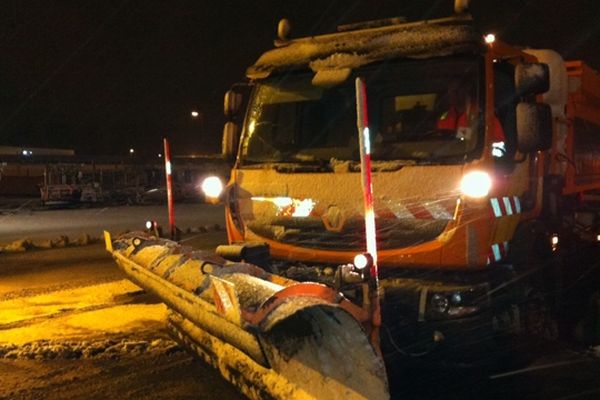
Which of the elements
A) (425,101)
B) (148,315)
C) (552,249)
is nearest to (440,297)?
(425,101)

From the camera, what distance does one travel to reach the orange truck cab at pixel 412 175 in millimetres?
5027

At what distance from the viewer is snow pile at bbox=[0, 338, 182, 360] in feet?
20.3

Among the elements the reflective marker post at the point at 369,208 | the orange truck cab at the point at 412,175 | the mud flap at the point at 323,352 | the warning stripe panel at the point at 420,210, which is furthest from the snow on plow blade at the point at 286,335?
the warning stripe panel at the point at 420,210

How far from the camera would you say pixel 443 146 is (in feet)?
16.9

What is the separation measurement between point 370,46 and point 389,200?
139cm

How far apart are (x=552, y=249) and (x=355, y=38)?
305cm

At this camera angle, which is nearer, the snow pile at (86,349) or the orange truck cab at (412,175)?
the orange truck cab at (412,175)

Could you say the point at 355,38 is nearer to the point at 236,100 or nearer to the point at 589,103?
the point at 236,100

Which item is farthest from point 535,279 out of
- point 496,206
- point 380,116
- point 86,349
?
point 86,349

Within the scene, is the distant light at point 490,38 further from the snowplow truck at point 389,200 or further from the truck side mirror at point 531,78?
the truck side mirror at point 531,78

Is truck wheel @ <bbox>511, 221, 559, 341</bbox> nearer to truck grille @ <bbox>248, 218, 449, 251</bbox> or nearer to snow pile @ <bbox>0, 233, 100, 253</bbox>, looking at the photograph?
truck grille @ <bbox>248, 218, 449, 251</bbox>

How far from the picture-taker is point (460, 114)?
5195 millimetres

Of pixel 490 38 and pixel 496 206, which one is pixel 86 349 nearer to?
pixel 496 206

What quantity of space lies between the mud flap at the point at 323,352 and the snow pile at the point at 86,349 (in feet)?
9.17
